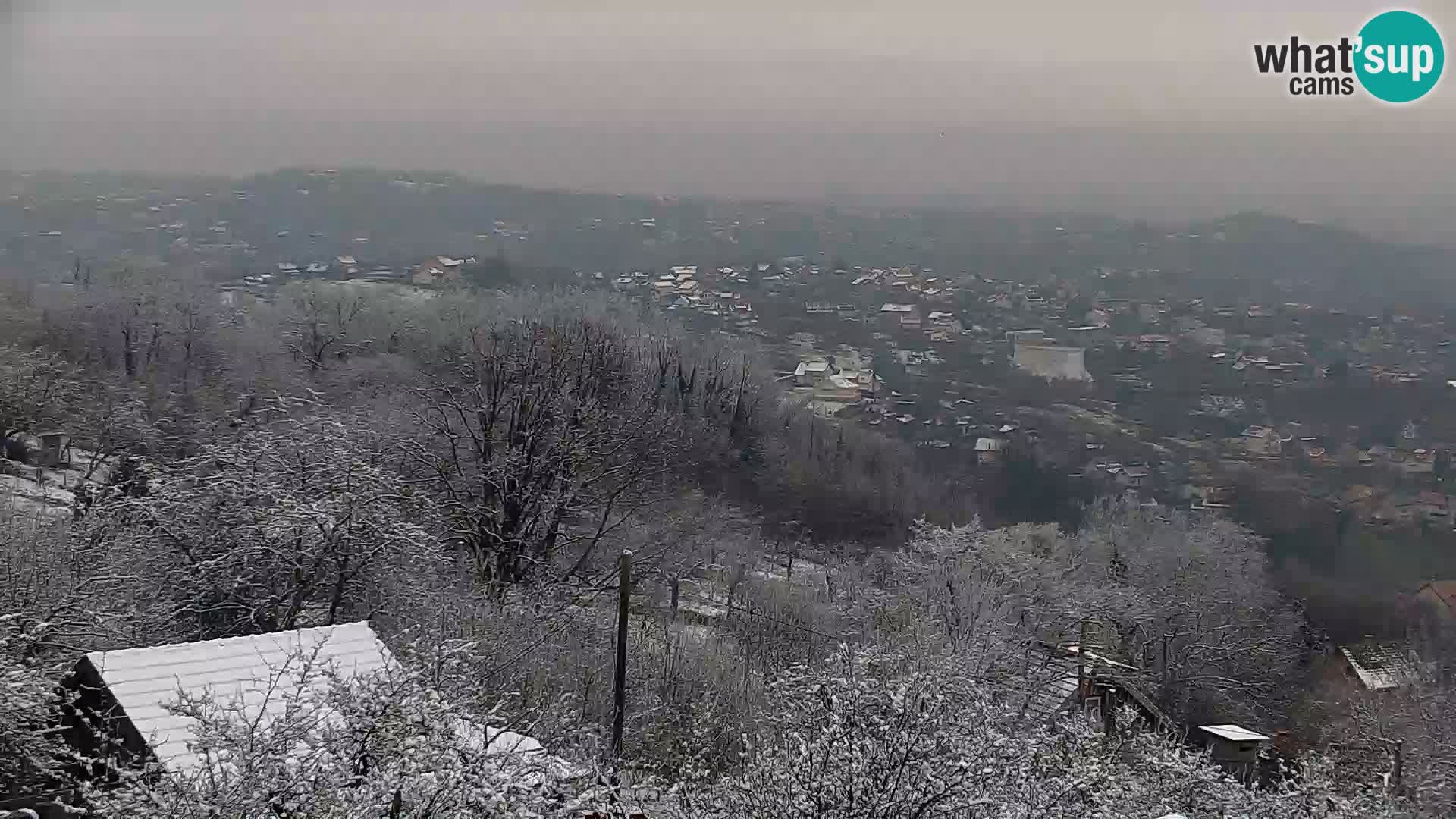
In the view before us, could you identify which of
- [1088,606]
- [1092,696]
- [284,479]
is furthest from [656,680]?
[1088,606]

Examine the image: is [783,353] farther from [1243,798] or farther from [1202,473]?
[1243,798]

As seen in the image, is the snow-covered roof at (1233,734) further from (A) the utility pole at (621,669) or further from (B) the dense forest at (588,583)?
(A) the utility pole at (621,669)

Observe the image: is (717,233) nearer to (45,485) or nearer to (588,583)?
(588,583)

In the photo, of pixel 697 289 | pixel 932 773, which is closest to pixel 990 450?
pixel 697 289

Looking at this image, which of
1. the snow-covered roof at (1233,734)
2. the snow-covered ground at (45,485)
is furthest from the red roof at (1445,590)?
the snow-covered ground at (45,485)

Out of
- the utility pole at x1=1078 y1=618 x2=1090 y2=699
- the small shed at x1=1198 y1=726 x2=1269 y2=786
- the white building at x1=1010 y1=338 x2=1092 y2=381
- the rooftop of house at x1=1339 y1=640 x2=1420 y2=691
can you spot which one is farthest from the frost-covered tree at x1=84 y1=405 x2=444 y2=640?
the white building at x1=1010 y1=338 x2=1092 y2=381

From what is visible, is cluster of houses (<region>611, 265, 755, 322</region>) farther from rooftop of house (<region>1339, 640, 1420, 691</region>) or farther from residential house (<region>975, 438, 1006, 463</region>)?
rooftop of house (<region>1339, 640, 1420, 691</region>)
